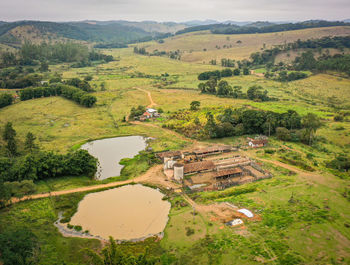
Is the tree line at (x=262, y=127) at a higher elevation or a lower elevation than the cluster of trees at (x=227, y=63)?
lower

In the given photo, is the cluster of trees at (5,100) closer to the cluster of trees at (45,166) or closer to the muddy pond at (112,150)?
the muddy pond at (112,150)

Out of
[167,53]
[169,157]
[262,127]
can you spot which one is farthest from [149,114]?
[167,53]

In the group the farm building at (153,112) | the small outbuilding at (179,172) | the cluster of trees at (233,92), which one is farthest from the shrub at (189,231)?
the cluster of trees at (233,92)

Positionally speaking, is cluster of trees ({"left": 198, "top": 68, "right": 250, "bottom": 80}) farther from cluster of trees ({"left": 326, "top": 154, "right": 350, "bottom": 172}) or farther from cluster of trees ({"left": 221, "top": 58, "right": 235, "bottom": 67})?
cluster of trees ({"left": 326, "top": 154, "right": 350, "bottom": 172})

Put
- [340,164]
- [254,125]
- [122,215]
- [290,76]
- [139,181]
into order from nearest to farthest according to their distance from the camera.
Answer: [122,215] → [139,181] → [340,164] → [254,125] → [290,76]

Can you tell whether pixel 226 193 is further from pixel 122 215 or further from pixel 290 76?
pixel 290 76

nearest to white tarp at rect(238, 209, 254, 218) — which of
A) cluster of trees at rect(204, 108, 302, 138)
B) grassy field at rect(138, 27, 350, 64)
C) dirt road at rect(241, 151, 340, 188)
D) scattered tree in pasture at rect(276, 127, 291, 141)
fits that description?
dirt road at rect(241, 151, 340, 188)

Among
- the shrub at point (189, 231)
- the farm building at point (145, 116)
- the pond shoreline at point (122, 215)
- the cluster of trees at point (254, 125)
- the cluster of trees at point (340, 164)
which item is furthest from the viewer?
the farm building at point (145, 116)
